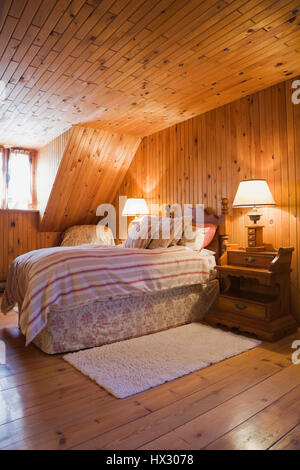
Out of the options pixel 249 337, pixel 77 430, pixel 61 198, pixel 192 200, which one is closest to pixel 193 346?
pixel 249 337

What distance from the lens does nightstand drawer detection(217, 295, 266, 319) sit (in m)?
2.66

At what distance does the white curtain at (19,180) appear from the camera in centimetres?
520

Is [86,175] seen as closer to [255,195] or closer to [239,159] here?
[239,159]

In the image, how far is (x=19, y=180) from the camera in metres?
5.28

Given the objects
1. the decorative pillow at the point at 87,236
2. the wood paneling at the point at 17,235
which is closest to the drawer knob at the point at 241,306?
the decorative pillow at the point at 87,236

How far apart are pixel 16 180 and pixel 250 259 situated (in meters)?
4.11

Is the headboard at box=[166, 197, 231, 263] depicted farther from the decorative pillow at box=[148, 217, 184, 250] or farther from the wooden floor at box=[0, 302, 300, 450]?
the wooden floor at box=[0, 302, 300, 450]

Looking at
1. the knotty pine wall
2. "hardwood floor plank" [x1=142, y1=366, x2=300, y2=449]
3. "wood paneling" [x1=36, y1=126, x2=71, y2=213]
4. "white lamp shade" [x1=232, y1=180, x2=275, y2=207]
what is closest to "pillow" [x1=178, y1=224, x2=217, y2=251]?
"white lamp shade" [x1=232, y1=180, x2=275, y2=207]

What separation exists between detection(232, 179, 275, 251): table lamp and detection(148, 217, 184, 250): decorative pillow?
67cm

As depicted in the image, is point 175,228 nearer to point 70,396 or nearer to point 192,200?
point 192,200

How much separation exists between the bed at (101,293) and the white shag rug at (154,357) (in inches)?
4.7

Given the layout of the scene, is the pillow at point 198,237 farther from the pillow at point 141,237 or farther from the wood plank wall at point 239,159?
the pillow at point 141,237

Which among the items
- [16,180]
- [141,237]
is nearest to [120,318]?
[141,237]

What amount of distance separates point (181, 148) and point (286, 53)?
5.79 ft
